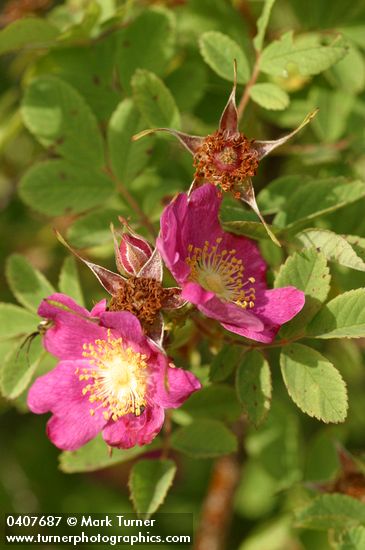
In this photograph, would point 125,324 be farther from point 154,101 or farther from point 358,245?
point 154,101

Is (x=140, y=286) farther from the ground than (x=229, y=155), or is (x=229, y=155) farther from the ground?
(x=229, y=155)


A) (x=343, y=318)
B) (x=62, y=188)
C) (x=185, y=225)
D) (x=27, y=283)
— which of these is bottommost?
(x=27, y=283)

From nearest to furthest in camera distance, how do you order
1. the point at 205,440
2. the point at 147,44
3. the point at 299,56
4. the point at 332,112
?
the point at 299,56 < the point at 205,440 < the point at 147,44 < the point at 332,112

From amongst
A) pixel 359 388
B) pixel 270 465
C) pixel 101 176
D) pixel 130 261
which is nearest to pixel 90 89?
pixel 101 176

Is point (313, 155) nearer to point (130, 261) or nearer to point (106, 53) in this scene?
point (106, 53)

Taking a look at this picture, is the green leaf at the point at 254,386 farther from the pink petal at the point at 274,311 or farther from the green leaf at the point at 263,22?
the green leaf at the point at 263,22

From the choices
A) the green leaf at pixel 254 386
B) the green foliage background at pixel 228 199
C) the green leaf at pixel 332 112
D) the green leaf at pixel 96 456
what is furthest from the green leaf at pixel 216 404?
the green leaf at pixel 332 112

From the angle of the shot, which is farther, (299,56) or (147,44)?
(147,44)

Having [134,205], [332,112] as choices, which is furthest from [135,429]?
[332,112]
